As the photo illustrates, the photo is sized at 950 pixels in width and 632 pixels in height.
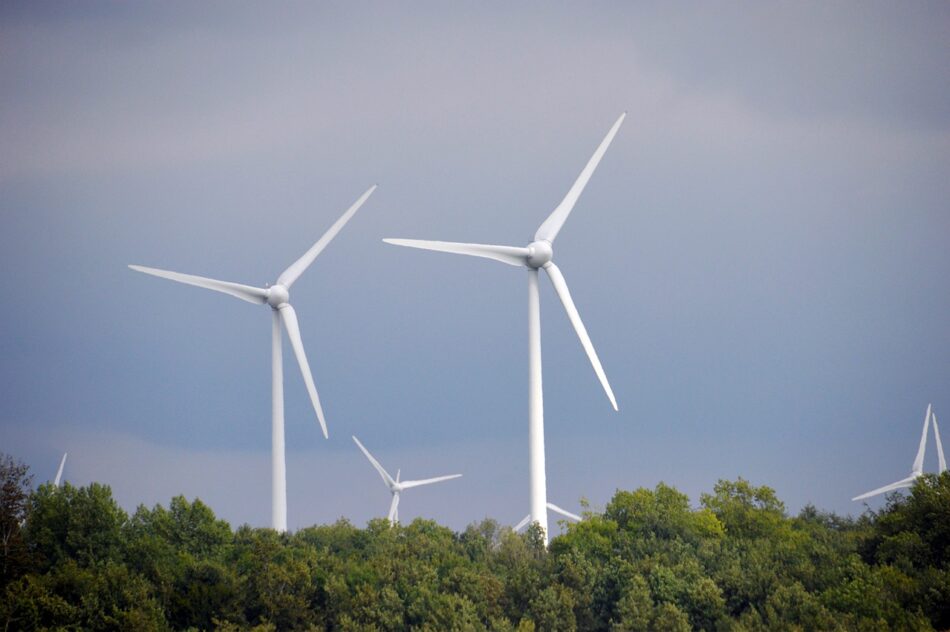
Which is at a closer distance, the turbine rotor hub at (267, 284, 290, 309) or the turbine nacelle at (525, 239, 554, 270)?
the turbine nacelle at (525, 239, 554, 270)

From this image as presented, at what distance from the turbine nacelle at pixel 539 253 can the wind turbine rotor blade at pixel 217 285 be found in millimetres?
31554

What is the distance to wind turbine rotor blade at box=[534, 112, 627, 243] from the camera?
120 metres

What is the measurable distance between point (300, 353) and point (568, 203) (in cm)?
2714

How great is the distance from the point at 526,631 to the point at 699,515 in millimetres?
31717

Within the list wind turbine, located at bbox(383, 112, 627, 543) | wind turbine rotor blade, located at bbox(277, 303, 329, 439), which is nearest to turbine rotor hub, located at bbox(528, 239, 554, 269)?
wind turbine, located at bbox(383, 112, 627, 543)

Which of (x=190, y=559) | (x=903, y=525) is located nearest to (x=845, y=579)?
(x=903, y=525)

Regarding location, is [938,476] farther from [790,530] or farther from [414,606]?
[414,606]

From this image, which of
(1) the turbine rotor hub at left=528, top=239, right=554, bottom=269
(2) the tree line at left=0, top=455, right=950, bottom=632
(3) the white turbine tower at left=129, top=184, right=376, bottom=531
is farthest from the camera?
(3) the white turbine tower at left=129, top=184, right=376, bottom=531

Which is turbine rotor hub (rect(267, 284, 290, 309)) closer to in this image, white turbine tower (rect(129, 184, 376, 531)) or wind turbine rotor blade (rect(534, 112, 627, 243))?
white turbine tower (rect(129, 184, 376, 531))

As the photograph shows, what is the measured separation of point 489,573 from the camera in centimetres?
12025

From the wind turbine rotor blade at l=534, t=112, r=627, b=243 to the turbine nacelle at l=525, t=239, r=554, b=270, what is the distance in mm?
999

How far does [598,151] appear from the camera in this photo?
125312 mm

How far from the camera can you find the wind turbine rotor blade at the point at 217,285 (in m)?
135

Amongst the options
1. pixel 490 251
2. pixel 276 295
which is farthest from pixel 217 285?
pixel 490 251
